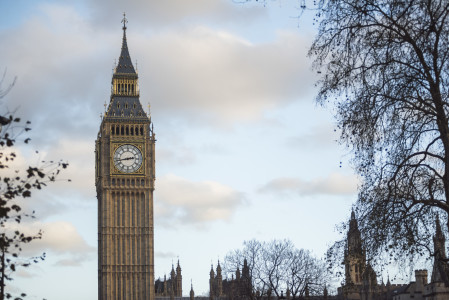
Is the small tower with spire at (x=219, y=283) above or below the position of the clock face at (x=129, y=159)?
below

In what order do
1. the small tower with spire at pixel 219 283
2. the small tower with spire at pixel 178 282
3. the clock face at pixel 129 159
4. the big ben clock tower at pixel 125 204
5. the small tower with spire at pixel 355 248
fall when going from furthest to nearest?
the small tower with spire at pixel 178 282
the small tower with spire at pixel 219 283
the clock face at pixel 129 159
the big ben clock tower at pixel 125 204
the small tower with spire at pixel 355 248

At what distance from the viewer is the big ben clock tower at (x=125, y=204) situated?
357 ft

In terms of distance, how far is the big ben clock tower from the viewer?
357 feet

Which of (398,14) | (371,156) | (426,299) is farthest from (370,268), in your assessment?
(426,299)

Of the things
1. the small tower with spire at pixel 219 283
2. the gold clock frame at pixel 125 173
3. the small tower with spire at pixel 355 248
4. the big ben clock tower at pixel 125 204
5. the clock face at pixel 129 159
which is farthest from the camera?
the small tower with spire at pixel 219 283

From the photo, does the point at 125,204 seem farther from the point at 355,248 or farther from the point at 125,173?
the point at 355,248

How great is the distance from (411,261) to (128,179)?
87.4 metres

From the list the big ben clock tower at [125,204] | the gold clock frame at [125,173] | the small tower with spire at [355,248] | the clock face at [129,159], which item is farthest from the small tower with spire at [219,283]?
the small tower with spire at [355,248]

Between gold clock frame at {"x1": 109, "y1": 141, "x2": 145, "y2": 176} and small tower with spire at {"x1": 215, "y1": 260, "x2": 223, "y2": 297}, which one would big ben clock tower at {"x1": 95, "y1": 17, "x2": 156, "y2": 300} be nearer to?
gold clock frame at {"x1": 109, "y1": 141, "x2": 145, "y2": 176}

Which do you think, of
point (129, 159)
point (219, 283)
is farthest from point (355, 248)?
point (219, 283)

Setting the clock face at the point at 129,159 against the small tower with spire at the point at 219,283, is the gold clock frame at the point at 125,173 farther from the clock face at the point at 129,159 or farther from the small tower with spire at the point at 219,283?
the small tower with spire at the point at 219,283

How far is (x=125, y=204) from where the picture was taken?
363 feet

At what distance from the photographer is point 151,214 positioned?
111 m

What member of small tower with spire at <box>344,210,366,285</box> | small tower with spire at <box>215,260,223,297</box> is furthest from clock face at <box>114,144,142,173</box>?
small tower with spire at <box>344,210,366,285</box>
